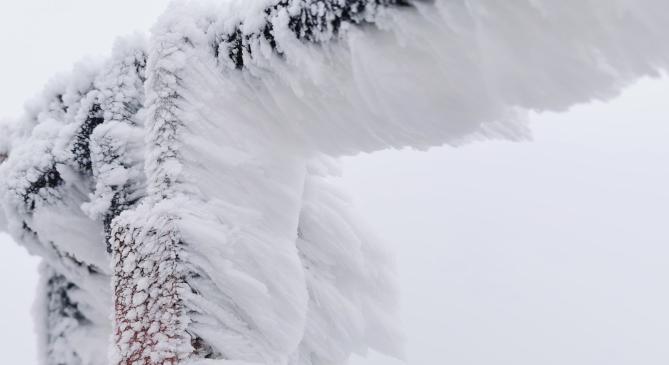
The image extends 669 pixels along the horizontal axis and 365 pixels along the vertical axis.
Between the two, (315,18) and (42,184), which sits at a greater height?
(315,18)

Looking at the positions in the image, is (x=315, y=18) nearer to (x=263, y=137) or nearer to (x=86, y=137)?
(x=263, y=137)

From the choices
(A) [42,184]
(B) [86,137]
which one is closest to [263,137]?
(B) [86,137]

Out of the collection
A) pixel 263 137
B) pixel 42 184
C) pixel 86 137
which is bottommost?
pixel 42 184

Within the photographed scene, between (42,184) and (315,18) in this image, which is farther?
(42,184)

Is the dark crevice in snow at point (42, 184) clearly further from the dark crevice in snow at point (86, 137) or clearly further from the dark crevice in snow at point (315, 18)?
the dark crevice in snow at point (315, 18)

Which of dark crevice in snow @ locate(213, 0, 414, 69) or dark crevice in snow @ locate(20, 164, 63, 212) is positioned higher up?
dark crevice in snow @ locate(213, 0, 414, 69)

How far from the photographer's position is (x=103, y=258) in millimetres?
1540

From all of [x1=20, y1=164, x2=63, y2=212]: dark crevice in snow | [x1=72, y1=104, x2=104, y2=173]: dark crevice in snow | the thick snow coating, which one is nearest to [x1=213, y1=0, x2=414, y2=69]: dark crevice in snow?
the thick snow coating

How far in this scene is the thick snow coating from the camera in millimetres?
827

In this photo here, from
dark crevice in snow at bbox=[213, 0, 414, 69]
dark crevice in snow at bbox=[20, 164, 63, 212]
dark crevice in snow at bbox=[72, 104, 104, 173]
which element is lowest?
dark crevice in snow at bbox=[20, 164, 63, 212]

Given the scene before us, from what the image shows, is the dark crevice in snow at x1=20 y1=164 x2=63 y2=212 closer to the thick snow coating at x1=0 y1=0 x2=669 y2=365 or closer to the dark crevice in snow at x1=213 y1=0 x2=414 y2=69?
the thick snow coating at x1=0 y1=0 x2=669 y2=365

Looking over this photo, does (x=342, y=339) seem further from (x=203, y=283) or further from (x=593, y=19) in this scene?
(x=593, y=19)

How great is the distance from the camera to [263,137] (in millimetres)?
1255

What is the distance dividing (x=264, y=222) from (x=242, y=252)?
3.7 inches
